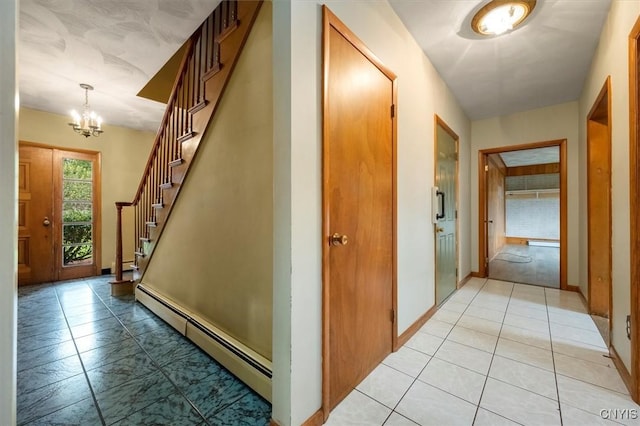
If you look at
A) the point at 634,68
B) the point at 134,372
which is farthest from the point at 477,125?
the point at 134,372

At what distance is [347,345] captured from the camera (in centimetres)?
146

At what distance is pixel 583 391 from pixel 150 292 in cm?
367

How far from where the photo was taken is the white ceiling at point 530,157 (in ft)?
20.4

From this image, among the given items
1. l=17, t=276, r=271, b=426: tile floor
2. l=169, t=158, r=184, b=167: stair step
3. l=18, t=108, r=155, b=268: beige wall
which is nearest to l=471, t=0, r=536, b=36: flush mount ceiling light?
l=169, t=158, r=184, b=167: stair step

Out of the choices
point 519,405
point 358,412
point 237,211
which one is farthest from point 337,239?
point 519,405

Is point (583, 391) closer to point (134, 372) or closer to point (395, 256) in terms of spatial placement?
point (395, 256)

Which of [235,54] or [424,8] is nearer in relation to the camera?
[235,54]

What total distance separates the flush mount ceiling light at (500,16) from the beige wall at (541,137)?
219 cm

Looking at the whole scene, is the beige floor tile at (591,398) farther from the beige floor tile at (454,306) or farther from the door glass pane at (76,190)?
the door glass pane at (76,190)

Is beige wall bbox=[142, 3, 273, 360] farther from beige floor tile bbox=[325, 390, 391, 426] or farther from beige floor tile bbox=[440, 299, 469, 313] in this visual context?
beige floor tile bbox=[440, 299, 469, 313]

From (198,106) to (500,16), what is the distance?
8.16ft

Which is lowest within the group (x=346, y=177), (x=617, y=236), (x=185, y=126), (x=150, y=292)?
(x=150, y=292)

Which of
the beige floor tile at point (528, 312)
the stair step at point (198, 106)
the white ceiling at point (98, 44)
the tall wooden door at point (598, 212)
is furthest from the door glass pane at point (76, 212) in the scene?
the tall wooden door at point (598, 212)

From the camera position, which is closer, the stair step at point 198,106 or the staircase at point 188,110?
the staircase at point 188,110
